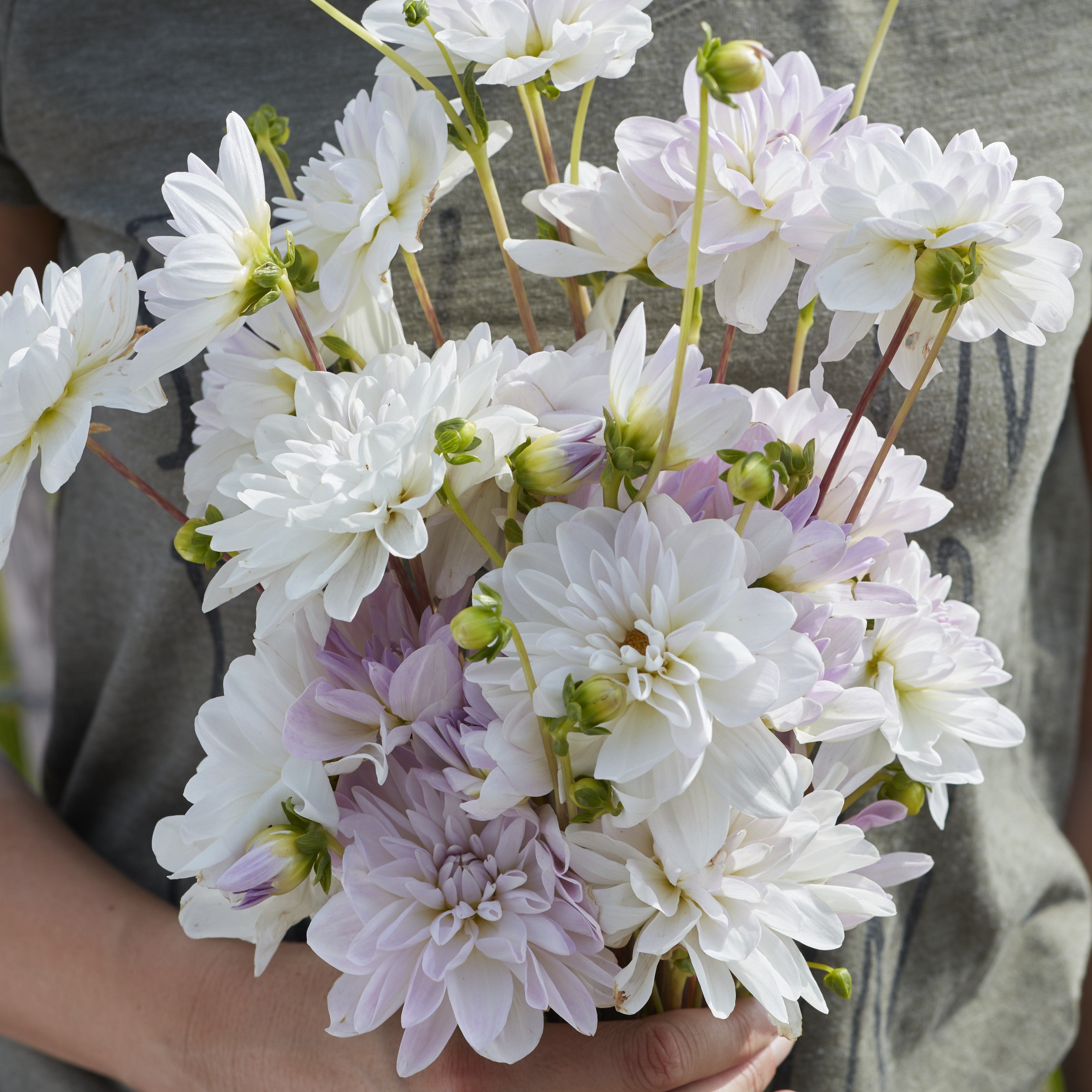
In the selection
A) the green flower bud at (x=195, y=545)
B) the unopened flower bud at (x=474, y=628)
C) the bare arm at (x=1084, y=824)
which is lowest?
the bare arm at (x=1084, y=824)

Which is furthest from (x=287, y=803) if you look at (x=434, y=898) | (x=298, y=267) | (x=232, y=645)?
(x=232, y=645)

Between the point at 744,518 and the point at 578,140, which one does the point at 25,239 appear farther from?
the point at 744,518

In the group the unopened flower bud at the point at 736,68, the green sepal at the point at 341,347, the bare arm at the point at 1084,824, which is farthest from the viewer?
the bare arm at the point at 1084,824

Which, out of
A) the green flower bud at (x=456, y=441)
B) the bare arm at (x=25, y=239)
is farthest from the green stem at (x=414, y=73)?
the bare arm at (x=25, y=239)

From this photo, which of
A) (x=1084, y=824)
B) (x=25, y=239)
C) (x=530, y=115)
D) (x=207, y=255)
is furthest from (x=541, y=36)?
(x=1084, y=824)

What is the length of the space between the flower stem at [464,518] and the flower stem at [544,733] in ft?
0.09

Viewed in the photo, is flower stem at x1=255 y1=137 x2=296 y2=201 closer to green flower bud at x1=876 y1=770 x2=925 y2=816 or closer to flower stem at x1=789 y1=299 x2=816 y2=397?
flower stem at x1=789 y1=299 x2=816 y2=397

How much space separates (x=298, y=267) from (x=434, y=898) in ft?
0.67

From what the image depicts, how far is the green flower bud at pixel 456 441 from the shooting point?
0.25 metres

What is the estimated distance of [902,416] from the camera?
0.30 metres

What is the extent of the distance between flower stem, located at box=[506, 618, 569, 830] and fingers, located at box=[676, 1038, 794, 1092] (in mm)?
160

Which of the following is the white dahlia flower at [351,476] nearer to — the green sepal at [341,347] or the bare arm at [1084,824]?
the green sepal at [341,347]

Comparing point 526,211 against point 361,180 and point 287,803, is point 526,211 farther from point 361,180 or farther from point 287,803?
point 287,803

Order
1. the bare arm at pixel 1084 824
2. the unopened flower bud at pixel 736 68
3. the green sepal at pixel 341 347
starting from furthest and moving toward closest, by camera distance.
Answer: the bare arm at pixel 1084 824 < the green sepal at pixel 341 347 < the unopened flower bud at pixel 736 68
